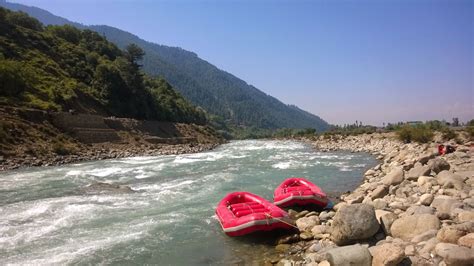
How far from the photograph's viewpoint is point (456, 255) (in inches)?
235

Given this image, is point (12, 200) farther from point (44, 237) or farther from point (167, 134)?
point (167, 134)

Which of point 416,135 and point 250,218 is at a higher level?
point 416,135

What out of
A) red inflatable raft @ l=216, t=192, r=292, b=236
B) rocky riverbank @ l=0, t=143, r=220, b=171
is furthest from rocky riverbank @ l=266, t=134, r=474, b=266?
rocky riverbank @ l=0, t=143, r=220, b=171

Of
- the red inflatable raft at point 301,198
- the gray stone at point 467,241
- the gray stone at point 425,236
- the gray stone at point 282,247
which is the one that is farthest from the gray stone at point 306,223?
the gray stone at point 467,241

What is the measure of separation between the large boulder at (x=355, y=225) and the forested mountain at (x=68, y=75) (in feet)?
123

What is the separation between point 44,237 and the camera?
10.6 m

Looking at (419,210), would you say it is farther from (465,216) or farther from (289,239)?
(289,239)

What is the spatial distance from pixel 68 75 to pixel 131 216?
165 feet

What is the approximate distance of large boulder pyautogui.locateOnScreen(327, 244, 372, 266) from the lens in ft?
Result: 21.9

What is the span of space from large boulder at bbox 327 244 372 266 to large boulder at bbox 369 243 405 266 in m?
0.13

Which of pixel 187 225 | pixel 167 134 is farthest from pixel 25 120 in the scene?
pixel 187 225

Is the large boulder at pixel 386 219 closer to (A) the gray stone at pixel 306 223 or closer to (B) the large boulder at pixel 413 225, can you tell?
(B) the large boulder at pixel 413 225

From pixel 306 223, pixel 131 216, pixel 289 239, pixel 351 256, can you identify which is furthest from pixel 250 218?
pixel 131 216

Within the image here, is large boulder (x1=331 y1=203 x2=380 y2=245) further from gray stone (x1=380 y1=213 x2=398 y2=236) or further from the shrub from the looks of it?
the shrub
